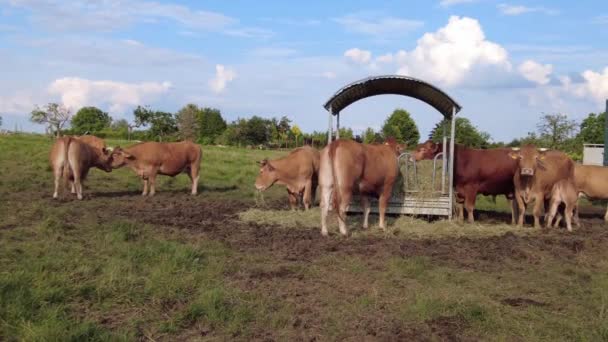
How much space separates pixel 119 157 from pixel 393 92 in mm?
8083

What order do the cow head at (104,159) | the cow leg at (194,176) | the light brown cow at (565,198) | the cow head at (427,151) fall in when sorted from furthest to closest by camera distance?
the cow leg at (194,176) → the cow head at (104,159) → the cow head at (427,151) → the light brown cow at (565,198)

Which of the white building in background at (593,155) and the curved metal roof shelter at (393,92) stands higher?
the curved metal roof shelter at (393,92)

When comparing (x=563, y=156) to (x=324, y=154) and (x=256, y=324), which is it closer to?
(x=324, y=154)

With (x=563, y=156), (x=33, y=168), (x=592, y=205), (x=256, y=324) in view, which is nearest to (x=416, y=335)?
(x=256, y=324)

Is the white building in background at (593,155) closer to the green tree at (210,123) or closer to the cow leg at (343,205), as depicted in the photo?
the cow leg at (343,205)

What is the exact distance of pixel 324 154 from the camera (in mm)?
10820

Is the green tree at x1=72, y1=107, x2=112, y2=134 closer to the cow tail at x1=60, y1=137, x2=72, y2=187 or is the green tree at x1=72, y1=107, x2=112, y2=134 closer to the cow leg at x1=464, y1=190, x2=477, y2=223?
the cow tail at x1=60, y1=137, x2=72, y2=187

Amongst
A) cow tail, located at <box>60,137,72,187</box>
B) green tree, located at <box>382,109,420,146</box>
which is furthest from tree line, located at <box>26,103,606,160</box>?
cow tail, located at <box>60,137,72,187</box>

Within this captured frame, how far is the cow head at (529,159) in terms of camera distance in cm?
1247

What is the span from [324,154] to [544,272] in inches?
172

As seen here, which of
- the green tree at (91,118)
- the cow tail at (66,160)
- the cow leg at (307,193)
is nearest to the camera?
the cow leg at (307,193)

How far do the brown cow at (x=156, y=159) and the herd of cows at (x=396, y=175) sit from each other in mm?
885

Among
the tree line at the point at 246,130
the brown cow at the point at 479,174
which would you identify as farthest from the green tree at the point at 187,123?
the brown cow at the point at 479,174

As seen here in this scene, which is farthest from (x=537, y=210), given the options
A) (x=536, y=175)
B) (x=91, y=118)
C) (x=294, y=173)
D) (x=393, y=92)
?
(x=91, y=118)
